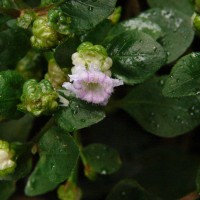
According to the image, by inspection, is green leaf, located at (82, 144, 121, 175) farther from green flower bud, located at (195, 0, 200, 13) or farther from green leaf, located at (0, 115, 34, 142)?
green flower bud, located at (195, 0, 200, 13)

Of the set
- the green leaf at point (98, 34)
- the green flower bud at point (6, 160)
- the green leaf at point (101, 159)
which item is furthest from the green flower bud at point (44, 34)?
the green leaf at point (101, 159)

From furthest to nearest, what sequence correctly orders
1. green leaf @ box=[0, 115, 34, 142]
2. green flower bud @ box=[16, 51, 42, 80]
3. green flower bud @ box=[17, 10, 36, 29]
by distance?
green leaf @ box=[0, 115, 34, 142]
green flower bud @ box=[16, 51, 42, 80]
green flower bud @ box=[17, 10, 36, 29]

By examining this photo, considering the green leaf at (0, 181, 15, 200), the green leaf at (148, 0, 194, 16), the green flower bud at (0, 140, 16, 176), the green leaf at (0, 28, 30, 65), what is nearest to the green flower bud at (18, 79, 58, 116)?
the green flower bud at (0, 140, 16, 176)

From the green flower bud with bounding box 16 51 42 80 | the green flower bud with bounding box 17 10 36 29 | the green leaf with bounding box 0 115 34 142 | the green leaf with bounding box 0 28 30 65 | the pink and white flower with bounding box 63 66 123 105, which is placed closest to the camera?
the pink and white flower with bounding box 63 66 123 105

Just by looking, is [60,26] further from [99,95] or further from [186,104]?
[186,104]

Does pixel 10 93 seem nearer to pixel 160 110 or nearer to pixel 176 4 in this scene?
pixel 160 110

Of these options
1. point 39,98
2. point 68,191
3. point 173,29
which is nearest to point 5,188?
point 68,191
